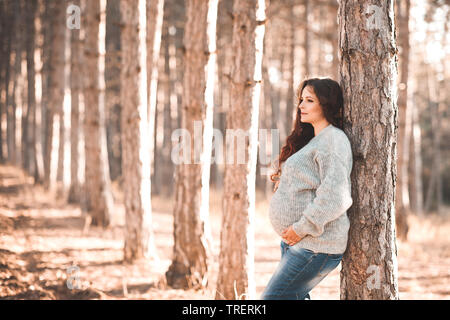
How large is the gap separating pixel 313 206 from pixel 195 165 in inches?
112

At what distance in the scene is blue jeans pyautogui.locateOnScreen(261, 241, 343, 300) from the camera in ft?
8.73

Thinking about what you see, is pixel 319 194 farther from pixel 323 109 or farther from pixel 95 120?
pixel 95 120

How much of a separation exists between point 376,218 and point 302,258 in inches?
24.6

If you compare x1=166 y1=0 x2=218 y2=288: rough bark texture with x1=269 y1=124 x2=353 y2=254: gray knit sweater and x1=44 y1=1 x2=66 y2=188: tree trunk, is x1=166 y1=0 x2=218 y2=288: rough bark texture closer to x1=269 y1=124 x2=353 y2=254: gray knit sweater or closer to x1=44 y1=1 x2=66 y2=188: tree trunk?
x1=269 y1=124 x2=353 y2=254: gray knit sweater

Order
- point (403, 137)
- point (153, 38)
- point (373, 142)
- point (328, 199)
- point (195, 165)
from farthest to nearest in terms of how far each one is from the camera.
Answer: point (403, 137) → point (153, 38) → point (195, 165) → point (373, 142) → point (328, 199)

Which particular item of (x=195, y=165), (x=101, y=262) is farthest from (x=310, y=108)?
(x=101, y=262)

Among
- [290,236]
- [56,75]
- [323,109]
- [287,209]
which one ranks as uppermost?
[56,75]

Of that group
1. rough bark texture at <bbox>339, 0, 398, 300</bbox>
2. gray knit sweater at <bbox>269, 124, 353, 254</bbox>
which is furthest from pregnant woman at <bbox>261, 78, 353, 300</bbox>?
rough bark texture at <bbox>339, 0, 398, 300</bbox>

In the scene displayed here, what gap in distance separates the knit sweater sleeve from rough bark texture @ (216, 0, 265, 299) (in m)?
1.72

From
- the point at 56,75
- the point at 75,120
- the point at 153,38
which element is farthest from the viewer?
the point at 56,75

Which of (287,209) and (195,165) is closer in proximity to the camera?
(287,209)

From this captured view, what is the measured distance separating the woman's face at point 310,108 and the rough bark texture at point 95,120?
6673 mm

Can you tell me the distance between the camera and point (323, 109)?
114 inches
